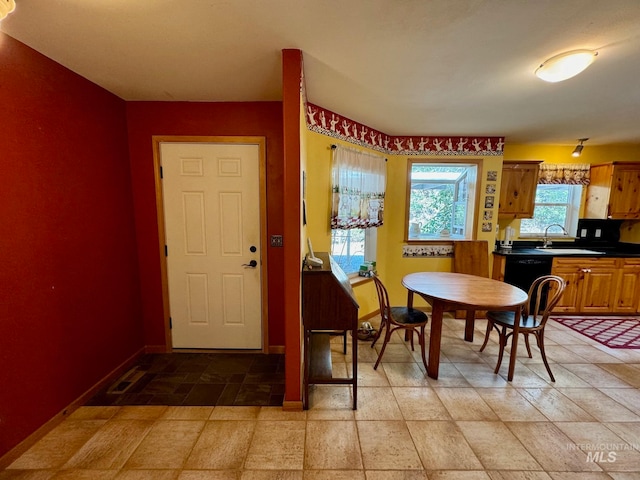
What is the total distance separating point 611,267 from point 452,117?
3.04 metres

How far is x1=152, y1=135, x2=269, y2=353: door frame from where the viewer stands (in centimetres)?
246

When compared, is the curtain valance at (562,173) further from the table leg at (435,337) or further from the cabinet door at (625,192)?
the table leg at (435,337)

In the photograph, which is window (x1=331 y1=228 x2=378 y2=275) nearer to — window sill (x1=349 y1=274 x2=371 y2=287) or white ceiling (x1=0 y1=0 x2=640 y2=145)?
window sill (x1=349 y1=274 x2=371 y2=287)

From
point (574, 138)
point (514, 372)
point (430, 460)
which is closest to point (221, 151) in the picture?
point (430, 460)

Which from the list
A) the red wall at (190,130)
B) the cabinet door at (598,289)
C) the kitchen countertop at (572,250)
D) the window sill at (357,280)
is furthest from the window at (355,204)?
the cabinet door at (598,289)

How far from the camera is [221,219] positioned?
2568 millimetres

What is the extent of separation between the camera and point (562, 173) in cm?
388

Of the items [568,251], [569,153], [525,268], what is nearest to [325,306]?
[525,268]

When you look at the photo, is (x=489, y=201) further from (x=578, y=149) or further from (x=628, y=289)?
(x=628, y=289)

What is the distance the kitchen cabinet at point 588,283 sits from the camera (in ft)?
11.6

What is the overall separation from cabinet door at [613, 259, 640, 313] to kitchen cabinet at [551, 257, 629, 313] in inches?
1.7

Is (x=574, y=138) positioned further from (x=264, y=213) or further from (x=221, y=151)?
(x=221, y=151)

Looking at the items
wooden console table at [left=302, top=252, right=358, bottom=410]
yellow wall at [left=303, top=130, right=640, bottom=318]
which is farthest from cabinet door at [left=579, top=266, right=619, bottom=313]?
wooden console table at [left=302, top=252, right=358, bottom=410]

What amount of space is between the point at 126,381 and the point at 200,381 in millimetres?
617
